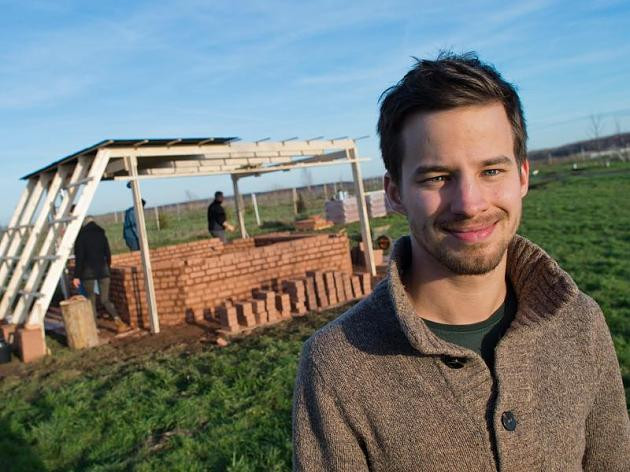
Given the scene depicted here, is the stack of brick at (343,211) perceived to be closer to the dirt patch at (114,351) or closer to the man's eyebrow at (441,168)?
the dirt patch at (114,351)

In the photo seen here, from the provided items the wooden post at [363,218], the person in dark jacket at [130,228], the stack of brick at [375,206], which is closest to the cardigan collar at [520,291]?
the wooden post at [363,218]

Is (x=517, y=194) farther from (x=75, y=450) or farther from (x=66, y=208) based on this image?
(x=66, y=208)

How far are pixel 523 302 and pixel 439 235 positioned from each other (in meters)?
0.34

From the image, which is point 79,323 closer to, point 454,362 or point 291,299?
point 291,299

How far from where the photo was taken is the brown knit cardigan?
124cm

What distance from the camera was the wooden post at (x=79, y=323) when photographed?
7398mm

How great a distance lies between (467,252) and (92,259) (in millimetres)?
7866

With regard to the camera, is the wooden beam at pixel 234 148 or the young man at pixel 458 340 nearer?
the young man at pixel 458 340

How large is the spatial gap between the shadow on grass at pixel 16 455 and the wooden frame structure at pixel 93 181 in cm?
288

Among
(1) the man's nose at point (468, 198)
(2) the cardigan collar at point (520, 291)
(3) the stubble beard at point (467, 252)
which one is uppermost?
(1) the man's nose at point (468, 198)

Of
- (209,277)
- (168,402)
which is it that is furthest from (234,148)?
(168,402)

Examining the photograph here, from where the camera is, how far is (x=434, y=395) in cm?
126

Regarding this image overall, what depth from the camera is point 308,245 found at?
9.59m

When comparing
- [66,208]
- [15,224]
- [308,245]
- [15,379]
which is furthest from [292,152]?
[15,379]
